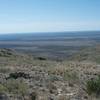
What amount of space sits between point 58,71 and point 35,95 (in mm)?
9563

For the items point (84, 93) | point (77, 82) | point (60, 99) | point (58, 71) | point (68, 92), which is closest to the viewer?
point (60, 99)

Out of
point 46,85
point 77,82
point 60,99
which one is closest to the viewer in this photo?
point 60,99

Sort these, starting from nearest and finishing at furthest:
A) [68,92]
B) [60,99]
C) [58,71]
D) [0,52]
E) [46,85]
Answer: [60,99]
[68,92]
[46,85]
[58,71]
[0,52]

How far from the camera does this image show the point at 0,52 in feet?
141

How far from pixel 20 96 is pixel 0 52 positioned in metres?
33.7

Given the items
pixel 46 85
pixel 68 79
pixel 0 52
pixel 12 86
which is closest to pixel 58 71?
pixel 68 79

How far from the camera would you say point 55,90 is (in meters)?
12.0

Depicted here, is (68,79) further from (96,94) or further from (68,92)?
(96,94)

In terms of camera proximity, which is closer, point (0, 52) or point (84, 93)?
point (84, 93)

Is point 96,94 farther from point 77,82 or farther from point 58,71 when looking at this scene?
point 58,71

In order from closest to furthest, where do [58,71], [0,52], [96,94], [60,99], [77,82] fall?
[60,99] < [96,94] < [77,82] < [58,71] < [0,52]

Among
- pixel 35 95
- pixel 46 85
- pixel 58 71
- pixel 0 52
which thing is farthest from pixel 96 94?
pixel 0 52

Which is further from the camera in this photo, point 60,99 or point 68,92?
point 68,92

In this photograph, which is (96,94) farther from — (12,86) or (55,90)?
(12,86)
